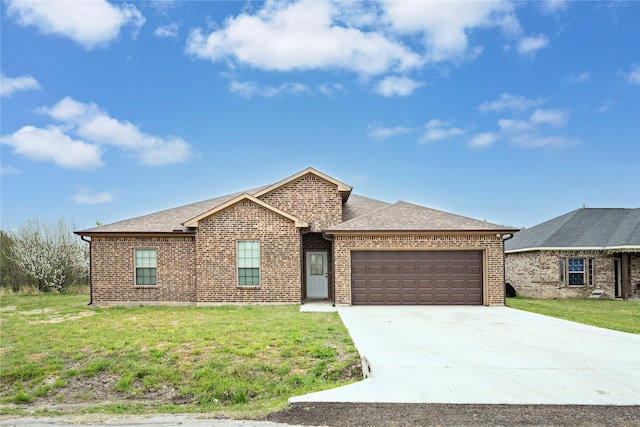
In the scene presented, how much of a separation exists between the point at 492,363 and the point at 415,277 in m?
9.23

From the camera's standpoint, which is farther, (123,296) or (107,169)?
(107,169)

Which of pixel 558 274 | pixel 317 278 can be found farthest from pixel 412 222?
pixel 558 274

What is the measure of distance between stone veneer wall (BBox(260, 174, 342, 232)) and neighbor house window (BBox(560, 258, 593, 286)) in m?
12.6

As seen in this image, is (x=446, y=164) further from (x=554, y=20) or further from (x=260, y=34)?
(x=260, y=34)

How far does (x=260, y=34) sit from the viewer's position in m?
18.3

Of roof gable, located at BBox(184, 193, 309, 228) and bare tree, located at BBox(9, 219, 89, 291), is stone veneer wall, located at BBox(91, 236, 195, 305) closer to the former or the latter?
roof gable, located at BBox(184, 193, 309, 228)

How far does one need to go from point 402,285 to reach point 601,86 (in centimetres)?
1346

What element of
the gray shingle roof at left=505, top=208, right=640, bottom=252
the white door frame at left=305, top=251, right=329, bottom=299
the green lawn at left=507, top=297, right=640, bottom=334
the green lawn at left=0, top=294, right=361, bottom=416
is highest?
the gray shingle roof at left=505, top=208, right=640, bottom=252

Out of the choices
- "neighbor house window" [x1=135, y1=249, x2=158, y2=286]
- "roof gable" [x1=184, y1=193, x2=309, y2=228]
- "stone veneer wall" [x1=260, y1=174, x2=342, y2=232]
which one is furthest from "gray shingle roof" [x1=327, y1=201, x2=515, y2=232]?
"neighbor house window" [x1=135, y1=249, x2=158, y2=286]

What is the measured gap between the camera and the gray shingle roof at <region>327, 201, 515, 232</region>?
1792 centimetres

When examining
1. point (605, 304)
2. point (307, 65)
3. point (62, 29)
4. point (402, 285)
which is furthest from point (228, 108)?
point (605, 304)

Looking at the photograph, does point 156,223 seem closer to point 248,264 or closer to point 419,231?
point 248,264

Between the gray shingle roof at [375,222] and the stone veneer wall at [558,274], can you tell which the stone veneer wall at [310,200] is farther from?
the stone veneer wall at [558,274]

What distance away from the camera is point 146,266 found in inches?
739
